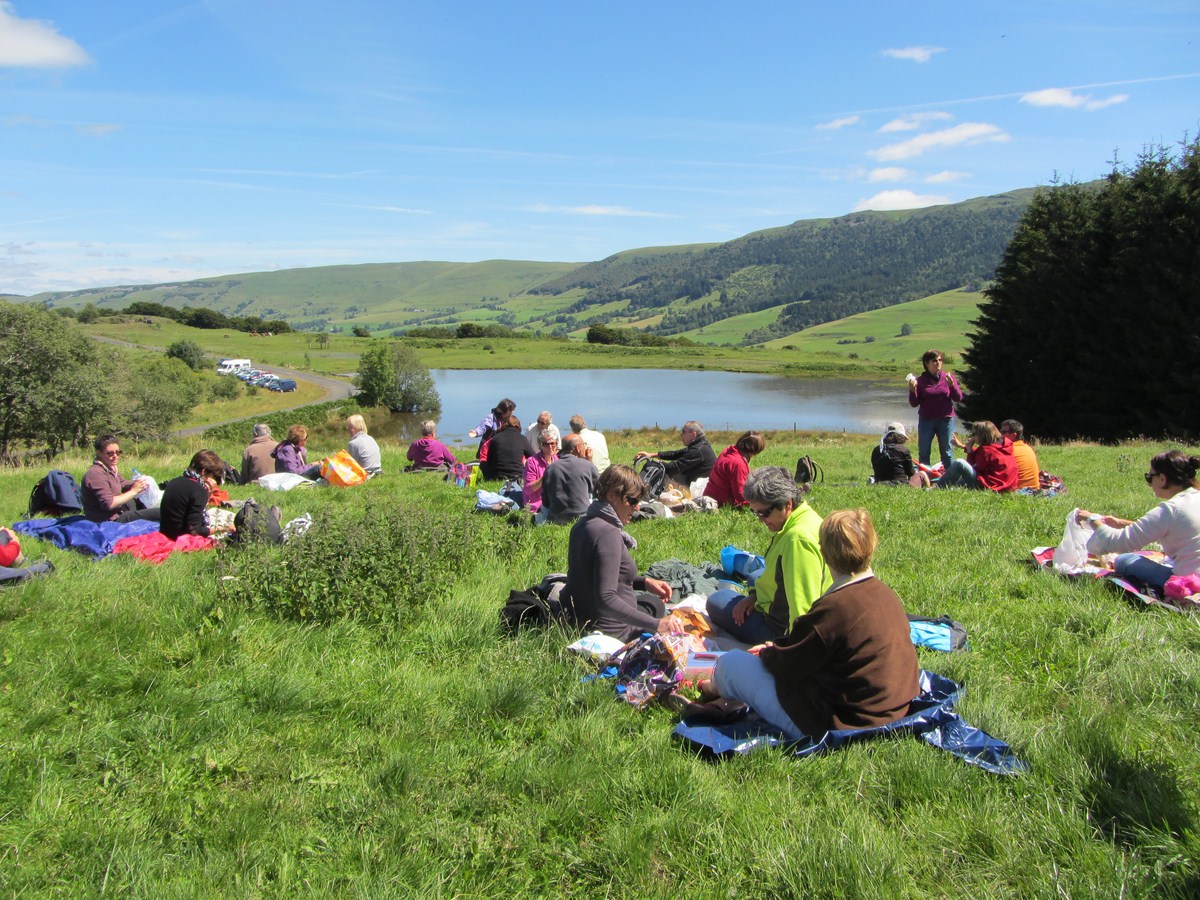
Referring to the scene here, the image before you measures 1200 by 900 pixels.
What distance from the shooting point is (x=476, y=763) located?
3680mm

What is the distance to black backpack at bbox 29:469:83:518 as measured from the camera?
407 inches

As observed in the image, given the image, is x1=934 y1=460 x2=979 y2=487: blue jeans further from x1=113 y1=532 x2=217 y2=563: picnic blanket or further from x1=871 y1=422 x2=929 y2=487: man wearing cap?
x1=113 y1=532 x2=217 y2=563: picnic blanket

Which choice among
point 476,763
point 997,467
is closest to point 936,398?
point 997,467

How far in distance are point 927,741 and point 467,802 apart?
2.23 meters

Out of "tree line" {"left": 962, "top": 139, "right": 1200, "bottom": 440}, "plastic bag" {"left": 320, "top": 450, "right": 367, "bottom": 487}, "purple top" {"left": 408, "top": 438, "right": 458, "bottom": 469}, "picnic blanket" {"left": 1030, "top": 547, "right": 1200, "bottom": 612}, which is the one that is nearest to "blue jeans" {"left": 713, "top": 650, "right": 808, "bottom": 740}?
"picnic blanket" {"left": 1030, "top": 547, "right": 1200, "bottom": 612}

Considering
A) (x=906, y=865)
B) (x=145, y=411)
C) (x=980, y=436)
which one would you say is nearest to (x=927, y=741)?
(x=906, y=865)

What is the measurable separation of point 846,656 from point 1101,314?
29.7 meters

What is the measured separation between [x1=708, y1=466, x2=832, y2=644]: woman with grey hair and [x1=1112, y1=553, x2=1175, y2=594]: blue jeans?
2.95 metres

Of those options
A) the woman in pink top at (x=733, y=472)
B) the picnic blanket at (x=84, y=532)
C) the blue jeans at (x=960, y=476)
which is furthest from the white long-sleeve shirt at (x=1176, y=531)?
the picnic blanket at (x=84, y=532)

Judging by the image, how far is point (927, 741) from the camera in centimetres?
367

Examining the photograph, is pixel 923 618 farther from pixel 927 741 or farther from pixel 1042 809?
pixel 1042 809

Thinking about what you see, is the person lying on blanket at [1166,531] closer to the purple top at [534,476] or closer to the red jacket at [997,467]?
the red jacket at [997,467]

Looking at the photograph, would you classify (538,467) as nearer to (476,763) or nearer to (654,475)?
(654,475)

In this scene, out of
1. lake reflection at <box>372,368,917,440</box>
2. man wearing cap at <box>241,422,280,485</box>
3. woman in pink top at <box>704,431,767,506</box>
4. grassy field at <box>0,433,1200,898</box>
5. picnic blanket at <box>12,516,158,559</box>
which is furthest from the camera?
lake reflection at <box>372,368,917,440</box>
